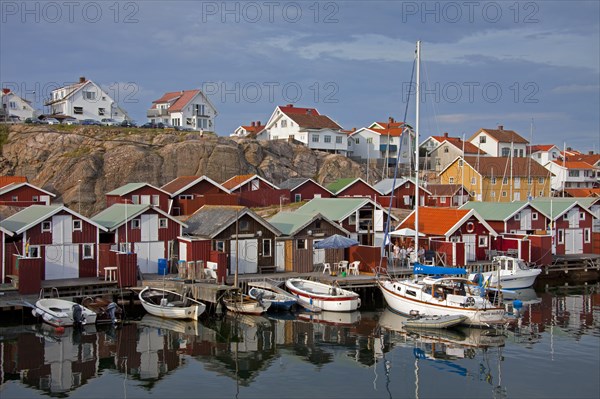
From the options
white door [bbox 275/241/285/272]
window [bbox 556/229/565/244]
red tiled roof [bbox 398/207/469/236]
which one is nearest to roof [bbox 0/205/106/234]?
white door [bbox 275/241/285/272]

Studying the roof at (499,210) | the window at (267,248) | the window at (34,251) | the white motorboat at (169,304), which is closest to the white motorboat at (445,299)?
the window at (267,248)

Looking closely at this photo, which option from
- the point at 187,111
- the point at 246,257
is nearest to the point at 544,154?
the point at 187,111

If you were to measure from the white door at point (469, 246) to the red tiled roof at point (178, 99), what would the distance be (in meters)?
58.3

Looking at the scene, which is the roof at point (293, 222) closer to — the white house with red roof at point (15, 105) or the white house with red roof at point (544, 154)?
the white house with red roof at point (15, 105)

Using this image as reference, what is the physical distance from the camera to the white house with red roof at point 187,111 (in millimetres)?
99438

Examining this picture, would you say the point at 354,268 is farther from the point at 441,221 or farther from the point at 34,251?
the point at 34,251

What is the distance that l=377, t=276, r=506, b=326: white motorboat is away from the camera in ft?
114

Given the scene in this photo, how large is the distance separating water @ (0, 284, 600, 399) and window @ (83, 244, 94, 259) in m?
6.53

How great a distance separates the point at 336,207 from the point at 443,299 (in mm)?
16947

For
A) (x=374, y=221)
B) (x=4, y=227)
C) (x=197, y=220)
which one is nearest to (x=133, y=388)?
(x=4, y=227)

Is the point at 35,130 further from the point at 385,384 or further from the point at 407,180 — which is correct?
the point at 385,384

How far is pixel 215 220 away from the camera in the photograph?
44.2m

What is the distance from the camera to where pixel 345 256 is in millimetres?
46750

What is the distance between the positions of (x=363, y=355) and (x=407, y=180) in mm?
44503
